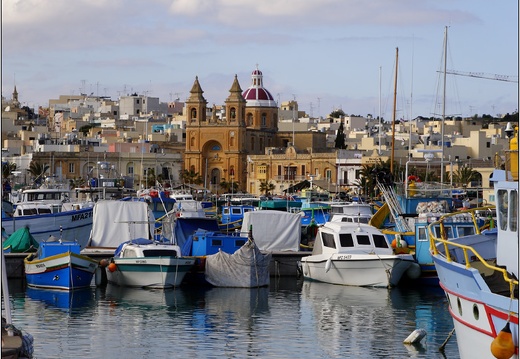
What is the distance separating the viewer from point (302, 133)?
133875 mm

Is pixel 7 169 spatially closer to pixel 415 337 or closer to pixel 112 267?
pixel 112 267

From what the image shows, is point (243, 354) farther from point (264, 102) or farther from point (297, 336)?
point (264, 102)

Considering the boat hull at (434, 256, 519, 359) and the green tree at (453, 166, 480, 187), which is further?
the green tree at (453, 166, 480, 187)

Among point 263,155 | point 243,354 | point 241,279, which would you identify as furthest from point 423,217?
point 263,155

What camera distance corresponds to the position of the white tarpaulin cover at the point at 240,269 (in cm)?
3384

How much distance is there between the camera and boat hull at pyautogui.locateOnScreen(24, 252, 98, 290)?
32500 millimetres

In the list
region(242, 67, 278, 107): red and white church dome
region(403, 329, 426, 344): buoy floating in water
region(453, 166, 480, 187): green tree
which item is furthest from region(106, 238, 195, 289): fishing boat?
region(242, 67, 278, 107): red and white church dome

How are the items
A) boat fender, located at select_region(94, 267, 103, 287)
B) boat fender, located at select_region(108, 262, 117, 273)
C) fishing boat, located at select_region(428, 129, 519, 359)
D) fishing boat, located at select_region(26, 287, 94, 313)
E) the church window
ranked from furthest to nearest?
the church window, boat fender, located at select_region(94, 267, 103, 287), boat fender, located at select_region(108, 262, 117, 273), fishing boat, located at select_region(26, 287, 94, 313), fishing boat, located at select_region(428, 129, 519, 359)

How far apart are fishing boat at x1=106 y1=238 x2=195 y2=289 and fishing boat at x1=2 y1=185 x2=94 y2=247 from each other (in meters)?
4.68

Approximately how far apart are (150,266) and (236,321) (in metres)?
5.45

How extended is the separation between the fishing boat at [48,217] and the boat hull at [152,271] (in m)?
4.88

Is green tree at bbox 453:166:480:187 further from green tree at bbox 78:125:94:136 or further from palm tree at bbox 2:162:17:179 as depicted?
green tree at bbox 78:125:94:136

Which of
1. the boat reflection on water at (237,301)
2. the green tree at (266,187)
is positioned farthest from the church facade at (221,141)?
the boat reflection on water at (237,301)

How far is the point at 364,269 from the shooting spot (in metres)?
33.9
